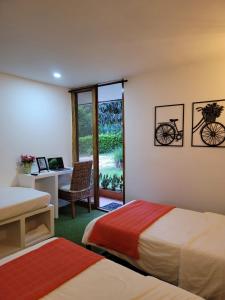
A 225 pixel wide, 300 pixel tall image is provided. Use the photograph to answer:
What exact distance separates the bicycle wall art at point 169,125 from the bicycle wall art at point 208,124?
19 cm

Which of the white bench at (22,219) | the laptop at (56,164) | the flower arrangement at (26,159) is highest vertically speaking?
the flower arrangement at (26,159)

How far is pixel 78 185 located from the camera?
13.0ft

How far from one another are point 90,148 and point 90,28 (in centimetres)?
266

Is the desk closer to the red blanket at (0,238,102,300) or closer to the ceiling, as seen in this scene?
the ceiling

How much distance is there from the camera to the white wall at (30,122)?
361cm

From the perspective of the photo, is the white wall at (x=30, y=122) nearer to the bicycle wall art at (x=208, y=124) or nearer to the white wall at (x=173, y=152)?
the white wall at (x=173, y=152)

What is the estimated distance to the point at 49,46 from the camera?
8.11 feet

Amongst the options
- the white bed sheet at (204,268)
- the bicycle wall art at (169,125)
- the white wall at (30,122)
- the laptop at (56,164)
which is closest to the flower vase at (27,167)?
the white wall at (30,122)

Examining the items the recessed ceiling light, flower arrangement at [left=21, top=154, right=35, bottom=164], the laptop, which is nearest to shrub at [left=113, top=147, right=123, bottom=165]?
the laptop

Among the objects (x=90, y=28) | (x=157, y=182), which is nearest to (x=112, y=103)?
(x=157, y=182)

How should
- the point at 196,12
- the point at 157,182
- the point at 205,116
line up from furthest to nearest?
the point at 157,182 < the point at 205,116 < the point at 196,12

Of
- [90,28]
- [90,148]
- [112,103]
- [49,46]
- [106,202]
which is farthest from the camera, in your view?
[112,103]

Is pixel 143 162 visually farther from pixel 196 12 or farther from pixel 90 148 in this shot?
pixel 196 12

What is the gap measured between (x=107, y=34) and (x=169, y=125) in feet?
5.52
